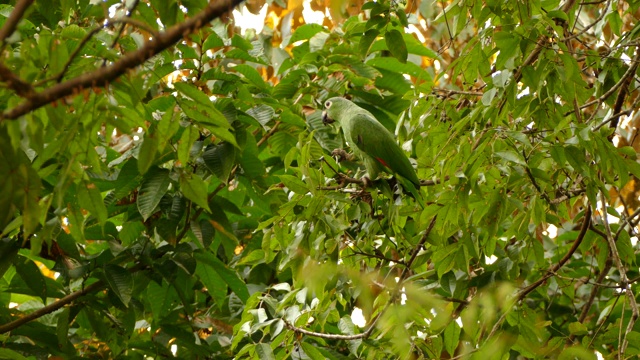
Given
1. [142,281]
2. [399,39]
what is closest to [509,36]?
[399,39]

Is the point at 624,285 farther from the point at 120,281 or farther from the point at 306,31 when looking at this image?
the point at 306,31

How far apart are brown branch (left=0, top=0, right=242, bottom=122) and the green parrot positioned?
1.42 metres

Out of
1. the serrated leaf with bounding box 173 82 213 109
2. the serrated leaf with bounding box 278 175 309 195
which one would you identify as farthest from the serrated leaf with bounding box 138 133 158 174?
the serrated leaf with bounding box 278 175 309 195

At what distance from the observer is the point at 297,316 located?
251 centimetres

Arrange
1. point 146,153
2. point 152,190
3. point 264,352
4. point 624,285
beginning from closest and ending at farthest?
point 146,153, point 624,285, point 264,352, point 152,190

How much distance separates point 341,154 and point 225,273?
65 centimetres

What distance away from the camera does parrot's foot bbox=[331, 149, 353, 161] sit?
302 cm

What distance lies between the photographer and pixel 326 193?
7.25 feet

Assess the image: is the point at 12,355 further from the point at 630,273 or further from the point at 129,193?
the point at 630,273

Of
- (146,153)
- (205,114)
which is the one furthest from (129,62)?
(205,114)

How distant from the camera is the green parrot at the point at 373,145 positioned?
2566mm

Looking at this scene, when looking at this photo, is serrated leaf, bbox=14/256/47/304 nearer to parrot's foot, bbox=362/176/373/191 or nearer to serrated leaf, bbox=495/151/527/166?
parrot's foot, bbox=362/176/373/191

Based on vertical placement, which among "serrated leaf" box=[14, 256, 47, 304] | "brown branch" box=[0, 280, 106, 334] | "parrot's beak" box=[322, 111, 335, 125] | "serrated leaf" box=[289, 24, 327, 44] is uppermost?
"serrated leaf" box=[289, 24, 327, 44]

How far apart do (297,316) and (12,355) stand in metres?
0.86
